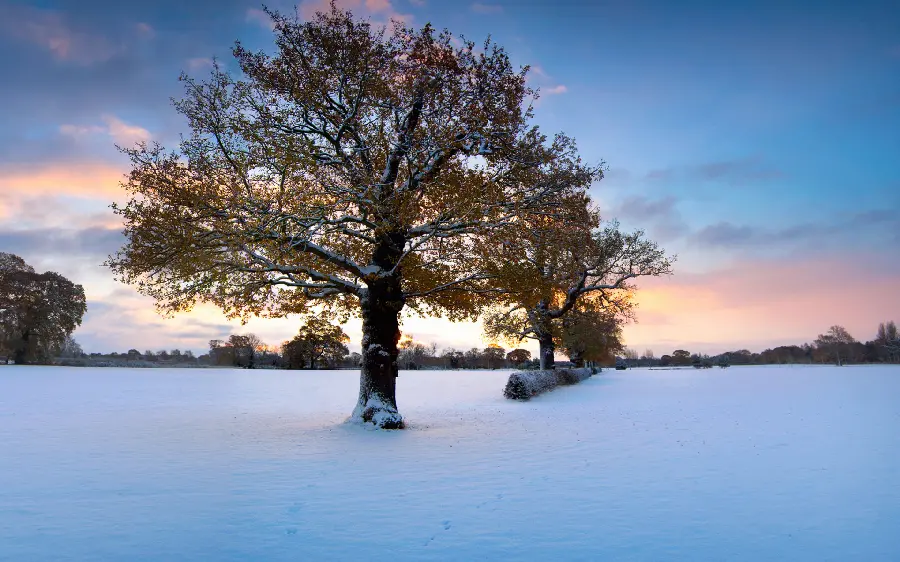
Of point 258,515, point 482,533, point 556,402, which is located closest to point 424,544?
point 482,533

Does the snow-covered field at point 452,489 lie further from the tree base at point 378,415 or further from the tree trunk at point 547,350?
the tree trunk at point 547,350

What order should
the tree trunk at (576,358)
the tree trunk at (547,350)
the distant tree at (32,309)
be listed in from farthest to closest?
the tree trunk at (576,358), the distant tree at (32,309), the tree trunk at (547,350)

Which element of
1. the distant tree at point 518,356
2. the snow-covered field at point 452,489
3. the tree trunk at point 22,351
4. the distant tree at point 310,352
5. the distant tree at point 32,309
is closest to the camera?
the snow-covered field at point 452,489

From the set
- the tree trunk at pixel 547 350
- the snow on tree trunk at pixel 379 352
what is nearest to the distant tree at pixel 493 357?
the tree trunk at pixel 547 350

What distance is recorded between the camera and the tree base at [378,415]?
16.3m

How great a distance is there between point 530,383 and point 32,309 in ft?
178

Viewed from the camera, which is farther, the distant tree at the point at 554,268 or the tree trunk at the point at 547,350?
the tree trunk at the point at 547,350

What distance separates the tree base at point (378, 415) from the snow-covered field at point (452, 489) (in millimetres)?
599

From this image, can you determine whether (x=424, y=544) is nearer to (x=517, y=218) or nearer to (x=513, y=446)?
(x=513, y=446)

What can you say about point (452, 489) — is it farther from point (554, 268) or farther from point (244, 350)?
point (244, 350)

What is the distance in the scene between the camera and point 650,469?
10.3m

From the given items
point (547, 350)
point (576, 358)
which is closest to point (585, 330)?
point (547, 350)

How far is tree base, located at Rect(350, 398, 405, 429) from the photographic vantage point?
1631 centimetres

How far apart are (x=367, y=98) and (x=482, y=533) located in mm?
13023
